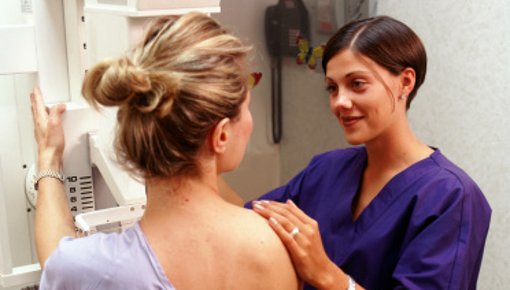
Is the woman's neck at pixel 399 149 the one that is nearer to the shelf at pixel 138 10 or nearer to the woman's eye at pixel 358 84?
the woman's eye at pixel 358 84

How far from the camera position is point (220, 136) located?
93cm

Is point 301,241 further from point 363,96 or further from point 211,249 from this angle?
point 363,96

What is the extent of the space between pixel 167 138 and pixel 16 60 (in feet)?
1.92

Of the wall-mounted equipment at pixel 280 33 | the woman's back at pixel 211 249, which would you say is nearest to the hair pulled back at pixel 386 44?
the woman's back at pixel 211 249

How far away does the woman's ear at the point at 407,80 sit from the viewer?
1.34 metres

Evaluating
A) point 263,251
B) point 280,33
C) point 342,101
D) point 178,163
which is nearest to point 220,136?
point 178,163

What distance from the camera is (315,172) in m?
1.57

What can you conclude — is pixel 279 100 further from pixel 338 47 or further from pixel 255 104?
pixel 338 47

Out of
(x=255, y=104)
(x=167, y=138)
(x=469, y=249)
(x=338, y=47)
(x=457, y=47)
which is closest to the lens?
(x=167, y=138)

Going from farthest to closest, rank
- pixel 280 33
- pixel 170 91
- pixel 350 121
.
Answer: pixel 280 33, pixel 350 121, pixel 170 91

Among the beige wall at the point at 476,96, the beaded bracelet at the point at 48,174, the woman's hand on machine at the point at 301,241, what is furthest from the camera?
the beige wall at the point at 476,96

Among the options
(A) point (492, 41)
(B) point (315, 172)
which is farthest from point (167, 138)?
(A) point (492, 41)

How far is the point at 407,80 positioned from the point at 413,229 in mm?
316

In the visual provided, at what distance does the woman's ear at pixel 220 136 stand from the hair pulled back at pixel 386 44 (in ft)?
1.65
